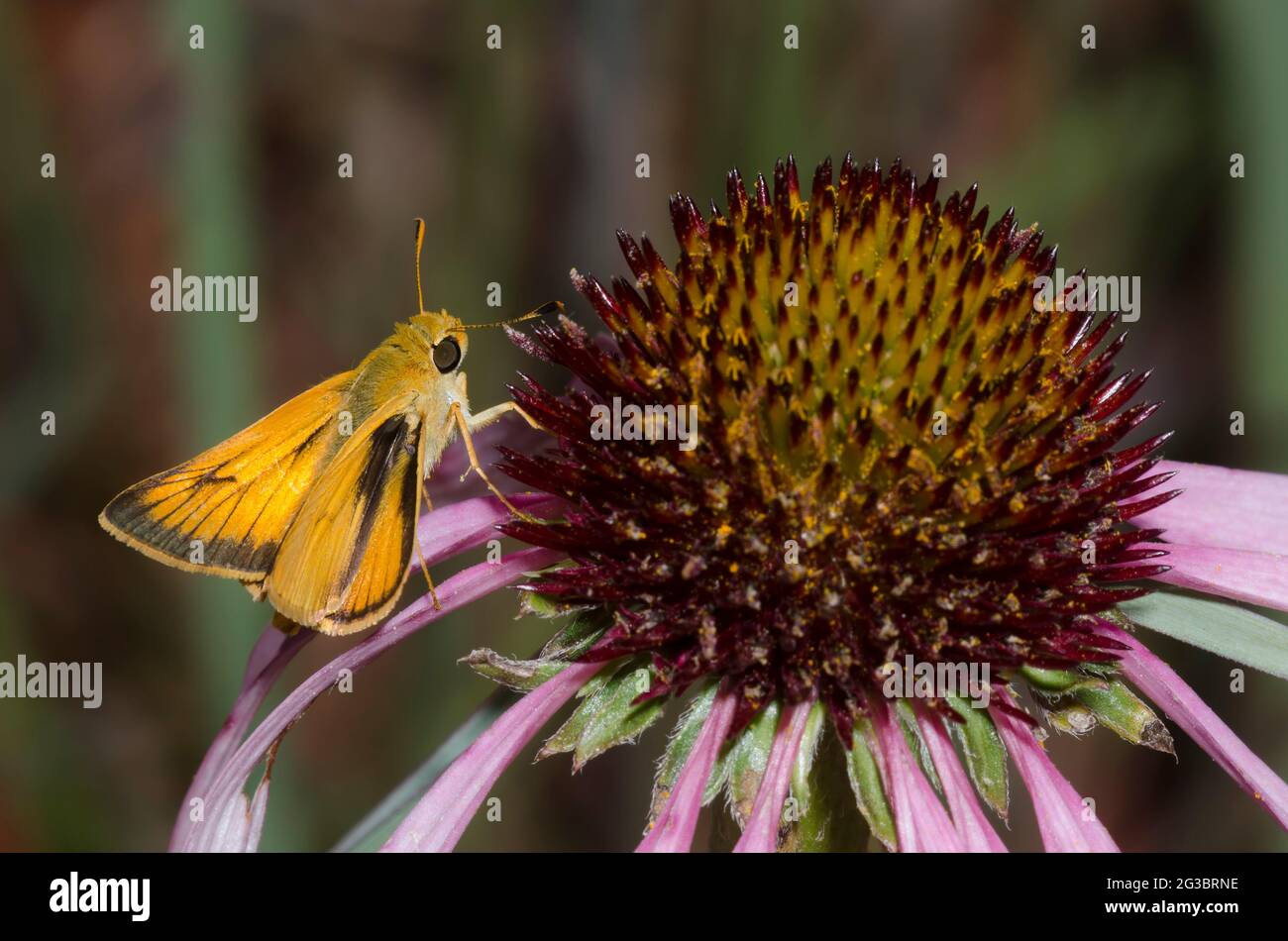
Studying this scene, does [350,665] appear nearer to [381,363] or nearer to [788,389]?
[381,363]

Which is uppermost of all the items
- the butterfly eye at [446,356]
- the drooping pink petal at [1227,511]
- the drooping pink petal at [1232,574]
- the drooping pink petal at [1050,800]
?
the butterfly eye at [446,356]

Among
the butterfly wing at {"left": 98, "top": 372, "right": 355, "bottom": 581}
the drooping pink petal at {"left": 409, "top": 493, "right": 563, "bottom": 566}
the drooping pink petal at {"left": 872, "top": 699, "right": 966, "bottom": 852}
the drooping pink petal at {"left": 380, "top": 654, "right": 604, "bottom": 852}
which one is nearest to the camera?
the drooping pink petal at {"left": 872, "top": 699, "right": 966, "bottom": 852}

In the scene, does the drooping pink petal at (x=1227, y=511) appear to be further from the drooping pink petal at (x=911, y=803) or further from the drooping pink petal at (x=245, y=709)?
the drooping pink petal at (x=245, y=709)

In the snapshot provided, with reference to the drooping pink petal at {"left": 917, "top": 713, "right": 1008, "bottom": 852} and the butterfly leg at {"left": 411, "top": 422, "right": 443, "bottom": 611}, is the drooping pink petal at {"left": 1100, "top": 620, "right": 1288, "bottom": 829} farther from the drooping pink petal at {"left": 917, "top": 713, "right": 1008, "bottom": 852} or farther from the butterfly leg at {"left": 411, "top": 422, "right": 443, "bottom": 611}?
the butterfly leg at {"left": 411, "top": 422, "right": 443, "bottom": 611}

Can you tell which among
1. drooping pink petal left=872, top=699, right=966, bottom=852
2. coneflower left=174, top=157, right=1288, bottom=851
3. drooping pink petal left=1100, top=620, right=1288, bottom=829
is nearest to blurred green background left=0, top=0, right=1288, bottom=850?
coneflower left=174, top=157, right=1288, bottom=851

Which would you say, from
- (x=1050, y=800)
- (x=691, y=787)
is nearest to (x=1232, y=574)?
(x=1050, y=800)

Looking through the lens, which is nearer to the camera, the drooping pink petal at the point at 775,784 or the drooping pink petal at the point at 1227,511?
the drooping pink petal at the point at 775,784

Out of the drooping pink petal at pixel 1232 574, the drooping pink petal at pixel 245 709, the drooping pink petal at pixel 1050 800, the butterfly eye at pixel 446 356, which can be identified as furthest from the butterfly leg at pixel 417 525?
the drooping pink petal at pixel 1232 574
